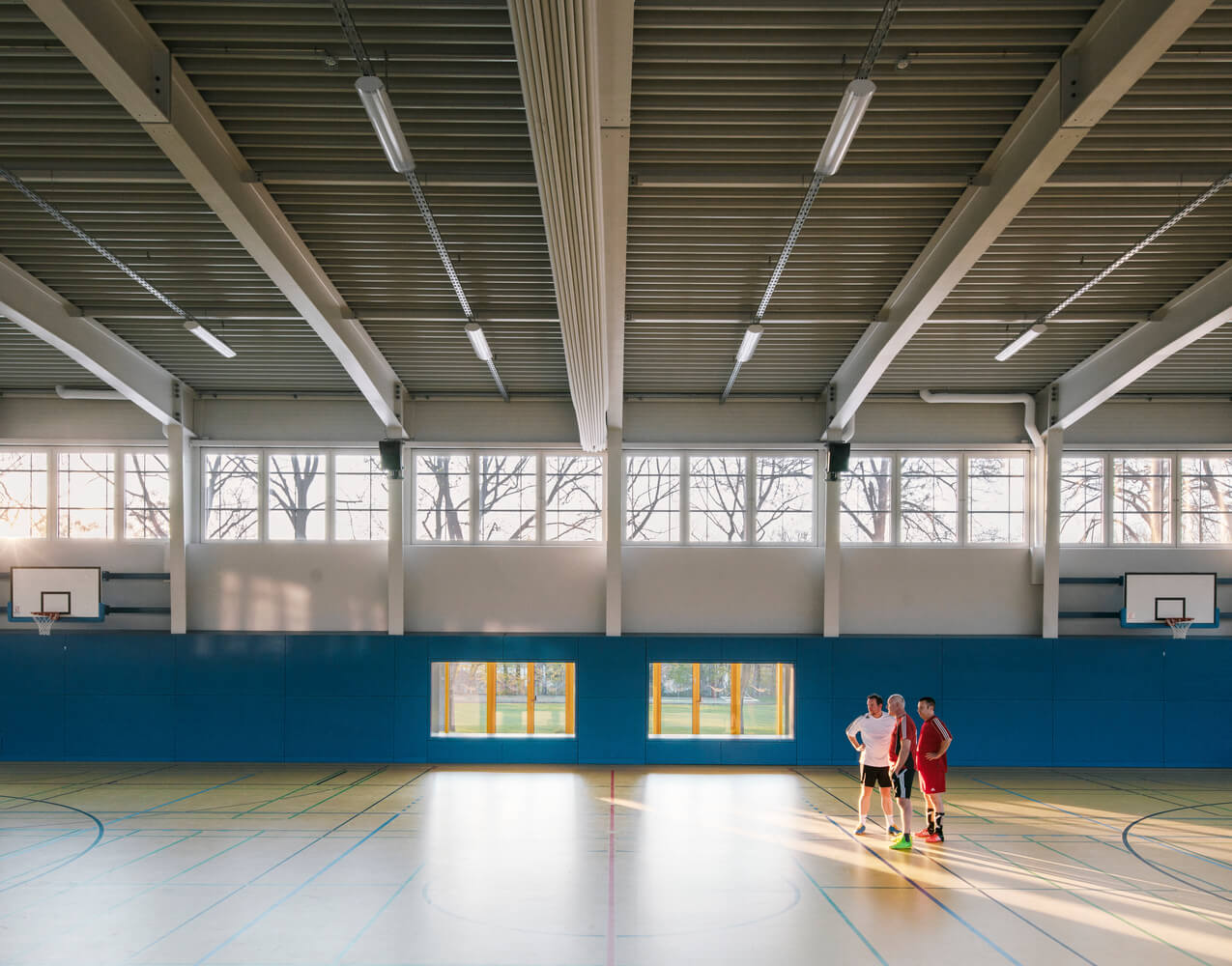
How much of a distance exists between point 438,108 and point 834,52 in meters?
4.60

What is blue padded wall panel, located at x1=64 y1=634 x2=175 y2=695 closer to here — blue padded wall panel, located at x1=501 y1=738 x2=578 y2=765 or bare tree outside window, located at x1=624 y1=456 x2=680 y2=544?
blue padded wall panel, located at x1=501 y1=738 x2=578 y2=765

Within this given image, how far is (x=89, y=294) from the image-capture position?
1569cm

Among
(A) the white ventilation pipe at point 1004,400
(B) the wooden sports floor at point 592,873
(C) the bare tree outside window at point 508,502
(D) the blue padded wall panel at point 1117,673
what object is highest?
(A) the white ventilation pipe at point 1004,400

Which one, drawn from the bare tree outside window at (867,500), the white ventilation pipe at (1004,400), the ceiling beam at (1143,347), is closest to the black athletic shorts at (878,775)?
the bare tree outside window at (867,500)

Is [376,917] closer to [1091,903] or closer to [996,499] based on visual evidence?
[1091,903]

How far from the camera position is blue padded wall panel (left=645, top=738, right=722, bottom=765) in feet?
63.3

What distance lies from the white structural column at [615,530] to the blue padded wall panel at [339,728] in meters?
5.18

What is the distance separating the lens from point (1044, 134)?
10367 millimetres

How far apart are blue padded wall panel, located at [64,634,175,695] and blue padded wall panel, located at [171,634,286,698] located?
10.8 inches

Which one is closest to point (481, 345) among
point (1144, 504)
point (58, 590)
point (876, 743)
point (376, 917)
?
point (876, 743)

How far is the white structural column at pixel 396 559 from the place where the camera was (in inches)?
774

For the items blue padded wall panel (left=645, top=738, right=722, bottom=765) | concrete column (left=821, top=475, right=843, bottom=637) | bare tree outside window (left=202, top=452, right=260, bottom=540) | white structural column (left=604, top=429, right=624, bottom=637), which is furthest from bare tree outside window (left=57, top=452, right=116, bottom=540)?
concrete column (left=821, top=475, right=843, bottom=637)

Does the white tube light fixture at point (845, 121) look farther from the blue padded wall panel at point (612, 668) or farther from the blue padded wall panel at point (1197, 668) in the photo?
the blue padded wall panel at point (1197, 668)

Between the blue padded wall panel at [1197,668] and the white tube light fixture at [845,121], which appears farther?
the blue padded wall panel at [1197,668]
